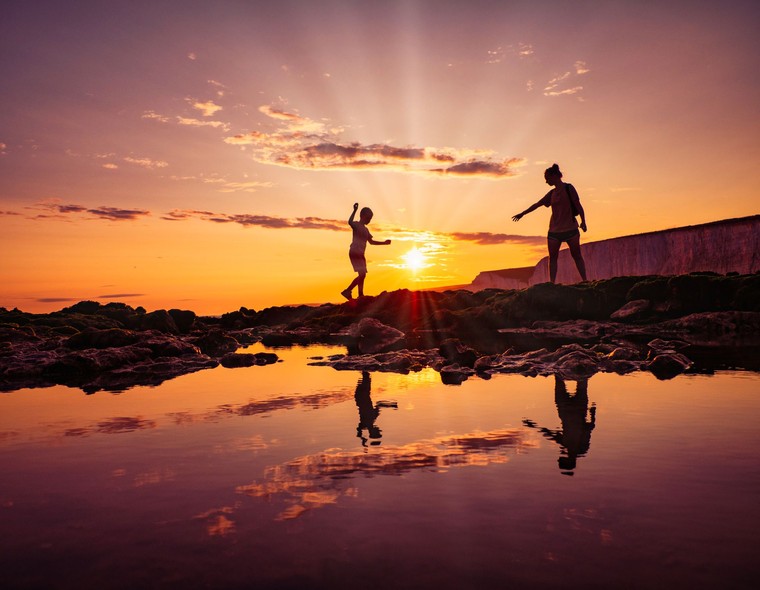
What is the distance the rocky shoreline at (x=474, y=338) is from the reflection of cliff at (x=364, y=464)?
167 inches

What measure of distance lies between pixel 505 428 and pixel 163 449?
333 cm

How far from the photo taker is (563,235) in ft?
64.2

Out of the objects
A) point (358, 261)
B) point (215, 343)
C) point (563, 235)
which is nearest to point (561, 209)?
point (563, 235)

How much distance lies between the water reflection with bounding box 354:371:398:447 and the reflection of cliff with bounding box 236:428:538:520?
0.48 m

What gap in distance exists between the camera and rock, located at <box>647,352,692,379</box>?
924 cm

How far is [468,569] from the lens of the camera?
2.59 metres

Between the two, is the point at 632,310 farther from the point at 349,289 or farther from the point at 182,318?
the point at 182,318

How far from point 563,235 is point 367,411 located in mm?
14876

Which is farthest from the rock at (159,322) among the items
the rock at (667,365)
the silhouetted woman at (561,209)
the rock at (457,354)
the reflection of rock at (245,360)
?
the rock at (667,365)

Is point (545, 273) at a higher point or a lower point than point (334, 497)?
higher

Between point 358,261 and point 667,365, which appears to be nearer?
point 667,365

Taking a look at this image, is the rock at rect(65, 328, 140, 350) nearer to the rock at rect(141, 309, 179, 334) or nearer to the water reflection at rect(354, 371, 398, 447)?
the water reflection at rect(354, 371, 398, 447)

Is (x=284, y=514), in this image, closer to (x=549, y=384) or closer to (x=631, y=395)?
(x=631, y=395)

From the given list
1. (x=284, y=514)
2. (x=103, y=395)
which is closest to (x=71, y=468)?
(x=284, y=514)
